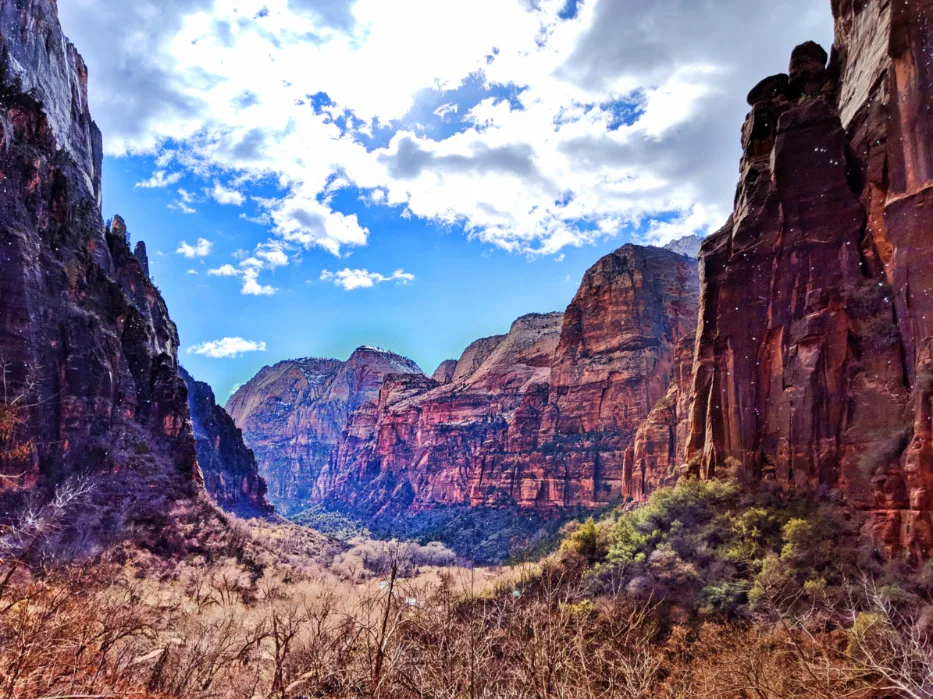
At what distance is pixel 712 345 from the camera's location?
28.7m

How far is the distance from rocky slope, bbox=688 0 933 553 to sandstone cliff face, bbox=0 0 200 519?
37.3 meters

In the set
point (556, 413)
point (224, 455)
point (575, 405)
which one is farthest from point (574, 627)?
point (224, 455)

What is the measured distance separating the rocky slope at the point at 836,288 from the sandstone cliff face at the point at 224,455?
243 feet

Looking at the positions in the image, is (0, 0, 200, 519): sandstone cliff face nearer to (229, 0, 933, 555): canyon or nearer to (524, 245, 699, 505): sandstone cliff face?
(229, 0, 933, 555): canyon

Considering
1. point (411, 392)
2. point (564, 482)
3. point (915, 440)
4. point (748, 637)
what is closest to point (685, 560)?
point (748, 637)

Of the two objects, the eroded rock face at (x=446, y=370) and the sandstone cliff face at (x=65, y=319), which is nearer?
the sandstone cliff face at (x=65, y=319)

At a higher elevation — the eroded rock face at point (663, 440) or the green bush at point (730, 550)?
the eroded rock face at point (663, 440)

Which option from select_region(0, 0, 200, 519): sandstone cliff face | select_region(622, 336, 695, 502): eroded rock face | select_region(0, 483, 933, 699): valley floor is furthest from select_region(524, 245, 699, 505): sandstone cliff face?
select_region(0, 0, 200, 519): sandstone cliff face

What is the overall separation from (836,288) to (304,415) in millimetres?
176971

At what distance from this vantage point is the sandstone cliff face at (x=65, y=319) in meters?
36.2

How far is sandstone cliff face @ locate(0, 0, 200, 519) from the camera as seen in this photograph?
3616cm

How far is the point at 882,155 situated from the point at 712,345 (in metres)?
10.7

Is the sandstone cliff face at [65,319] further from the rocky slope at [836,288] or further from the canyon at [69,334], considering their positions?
the rocky slope at [836,288]

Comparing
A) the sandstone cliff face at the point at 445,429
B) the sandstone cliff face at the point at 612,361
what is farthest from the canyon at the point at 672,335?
the sandstone cliff face at the point at 445,429
